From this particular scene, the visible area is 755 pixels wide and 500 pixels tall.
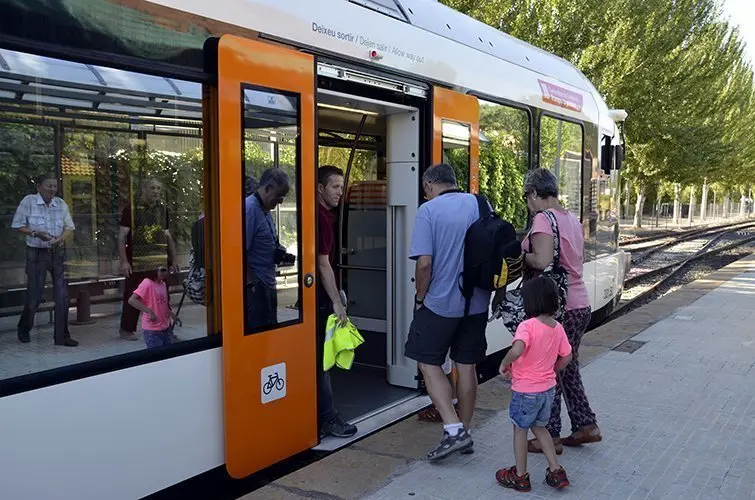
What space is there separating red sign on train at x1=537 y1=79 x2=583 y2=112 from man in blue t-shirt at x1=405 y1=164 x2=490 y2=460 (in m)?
3.14

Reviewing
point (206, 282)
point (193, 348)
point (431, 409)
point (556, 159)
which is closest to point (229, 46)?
point (206, 282)

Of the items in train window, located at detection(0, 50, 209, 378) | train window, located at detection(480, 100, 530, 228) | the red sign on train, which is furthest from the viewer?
the red sign on train

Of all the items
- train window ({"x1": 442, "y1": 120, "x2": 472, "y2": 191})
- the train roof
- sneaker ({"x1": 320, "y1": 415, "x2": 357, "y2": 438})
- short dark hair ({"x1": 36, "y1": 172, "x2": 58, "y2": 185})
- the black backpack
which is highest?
the train roof

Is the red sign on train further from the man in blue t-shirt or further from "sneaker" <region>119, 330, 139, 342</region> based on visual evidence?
"sneaker" <region>119, 330, 139, 342</region>

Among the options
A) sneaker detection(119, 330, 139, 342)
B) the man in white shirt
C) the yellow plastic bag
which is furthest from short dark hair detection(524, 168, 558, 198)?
the man in white shirt

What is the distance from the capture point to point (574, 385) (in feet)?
14.5

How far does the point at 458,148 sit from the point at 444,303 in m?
1.74

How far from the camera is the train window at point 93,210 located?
267cm

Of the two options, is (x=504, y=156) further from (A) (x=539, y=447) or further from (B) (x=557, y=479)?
(B) (x=557, y=479)

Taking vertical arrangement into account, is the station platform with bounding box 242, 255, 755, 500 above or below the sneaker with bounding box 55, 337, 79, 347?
below

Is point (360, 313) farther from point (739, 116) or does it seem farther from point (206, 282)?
point (739, 116)

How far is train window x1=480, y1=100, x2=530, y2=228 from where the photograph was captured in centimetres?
592

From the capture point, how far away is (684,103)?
24.6m

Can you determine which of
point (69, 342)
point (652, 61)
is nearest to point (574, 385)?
point (69, 342)
